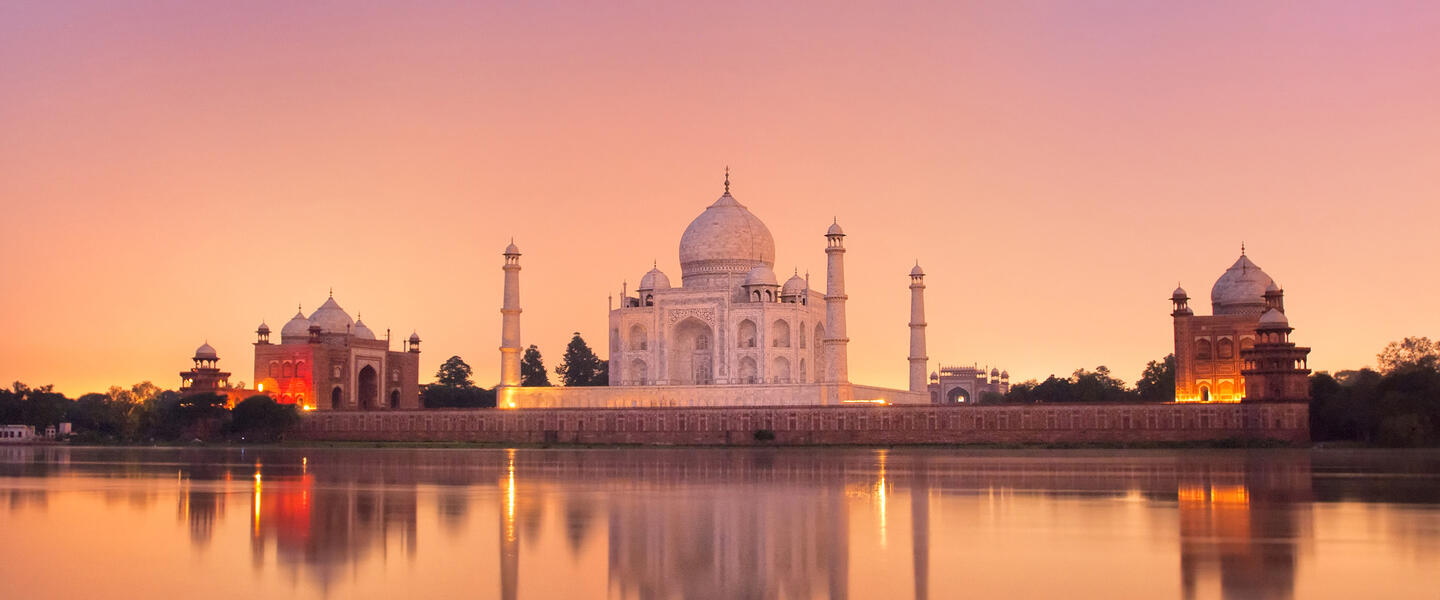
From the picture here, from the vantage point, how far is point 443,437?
57625mm

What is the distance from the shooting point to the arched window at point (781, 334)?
58188 mm

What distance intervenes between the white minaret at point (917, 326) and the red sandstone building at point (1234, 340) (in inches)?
395

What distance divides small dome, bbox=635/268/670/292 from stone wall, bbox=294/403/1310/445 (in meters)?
7.60

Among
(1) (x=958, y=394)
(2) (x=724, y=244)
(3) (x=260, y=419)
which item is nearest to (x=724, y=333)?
(2) (x=724, y=244)

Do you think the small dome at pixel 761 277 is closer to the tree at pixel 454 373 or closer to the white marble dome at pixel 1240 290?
the white marble dome at pixel 1240 290

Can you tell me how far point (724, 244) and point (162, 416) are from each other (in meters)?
24.4

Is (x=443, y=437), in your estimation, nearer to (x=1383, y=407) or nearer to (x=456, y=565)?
(x=1383, y=407)

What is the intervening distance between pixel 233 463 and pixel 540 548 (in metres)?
25.1

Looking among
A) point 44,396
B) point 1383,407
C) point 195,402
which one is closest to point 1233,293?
point 1383,407

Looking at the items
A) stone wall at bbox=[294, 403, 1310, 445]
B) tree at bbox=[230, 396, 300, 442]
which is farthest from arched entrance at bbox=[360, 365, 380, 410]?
tree at bbox=[230, 396, 300, 442]

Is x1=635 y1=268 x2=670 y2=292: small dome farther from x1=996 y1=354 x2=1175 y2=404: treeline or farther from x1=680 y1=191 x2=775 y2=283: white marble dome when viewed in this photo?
x1=996 y1=354 x2=1175 y2=404: treeline

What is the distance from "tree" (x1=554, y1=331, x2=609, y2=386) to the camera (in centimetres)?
8819

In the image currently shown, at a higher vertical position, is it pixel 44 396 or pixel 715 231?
pixel 715 231

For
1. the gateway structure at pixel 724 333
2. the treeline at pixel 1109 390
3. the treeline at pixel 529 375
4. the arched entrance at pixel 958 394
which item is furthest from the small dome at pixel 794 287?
the arched entrance at pixel 958 394
